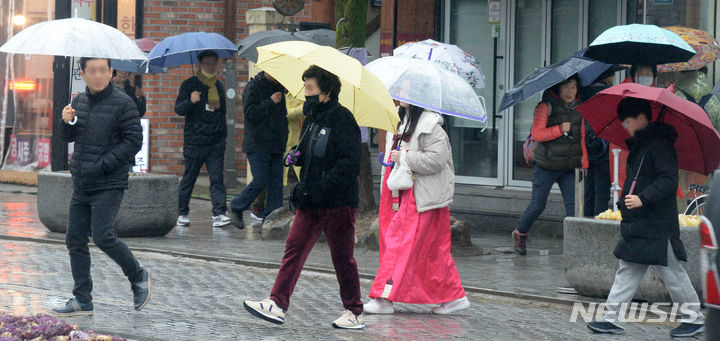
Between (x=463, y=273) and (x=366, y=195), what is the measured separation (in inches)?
91.1

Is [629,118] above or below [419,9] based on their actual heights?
below

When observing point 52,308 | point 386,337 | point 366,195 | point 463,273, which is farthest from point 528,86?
point 52,308

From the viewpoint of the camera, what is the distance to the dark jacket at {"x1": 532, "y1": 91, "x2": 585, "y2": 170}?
37.3ft

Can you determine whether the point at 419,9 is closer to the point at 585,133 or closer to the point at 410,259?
the point at 585,133

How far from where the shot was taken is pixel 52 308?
27.1 ft

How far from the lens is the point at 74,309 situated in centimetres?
805

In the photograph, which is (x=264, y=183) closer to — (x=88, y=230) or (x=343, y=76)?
(x=88, y=230)

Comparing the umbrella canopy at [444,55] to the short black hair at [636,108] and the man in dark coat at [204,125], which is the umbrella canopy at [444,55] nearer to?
the short black hair at [636,108]

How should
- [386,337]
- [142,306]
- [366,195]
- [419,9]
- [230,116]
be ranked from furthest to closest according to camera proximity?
[230,116], [419,9], [366,195], [142,306], [386,337]

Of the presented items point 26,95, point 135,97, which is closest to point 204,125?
point 135,97

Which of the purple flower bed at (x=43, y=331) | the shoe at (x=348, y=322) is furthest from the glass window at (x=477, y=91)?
the purple flower bed at (x=43, y=331)

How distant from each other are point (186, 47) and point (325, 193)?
6104 millimetres

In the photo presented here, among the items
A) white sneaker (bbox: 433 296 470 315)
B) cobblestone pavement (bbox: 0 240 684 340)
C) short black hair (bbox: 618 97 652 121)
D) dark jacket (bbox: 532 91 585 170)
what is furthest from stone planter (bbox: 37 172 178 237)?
short black hair (bbox: 618 97 652 121)

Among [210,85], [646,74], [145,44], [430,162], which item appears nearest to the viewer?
[430,162]
